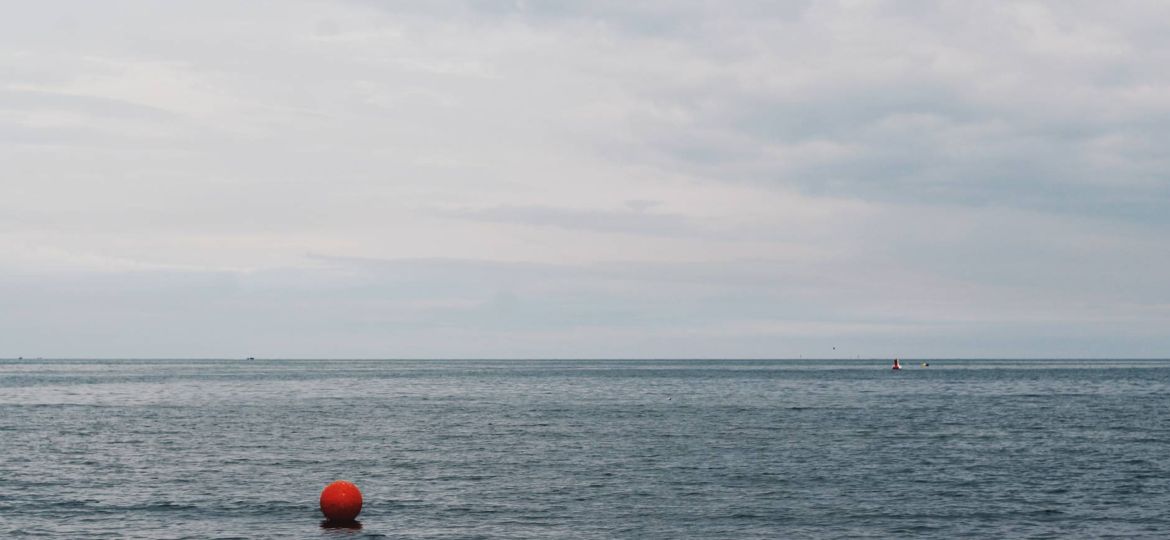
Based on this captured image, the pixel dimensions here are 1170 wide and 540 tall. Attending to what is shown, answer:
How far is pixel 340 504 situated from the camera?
3903cm

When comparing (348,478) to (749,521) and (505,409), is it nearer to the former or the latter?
(749,521)

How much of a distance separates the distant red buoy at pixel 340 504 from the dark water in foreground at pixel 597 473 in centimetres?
71

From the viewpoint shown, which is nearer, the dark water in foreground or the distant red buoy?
the distant red buoy

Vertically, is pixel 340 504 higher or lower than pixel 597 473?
higher

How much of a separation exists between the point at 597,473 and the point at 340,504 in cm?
1761

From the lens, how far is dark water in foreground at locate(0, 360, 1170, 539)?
3972cm

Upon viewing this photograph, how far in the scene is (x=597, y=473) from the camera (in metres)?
53.9

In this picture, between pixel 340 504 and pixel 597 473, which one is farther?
pixel 597 473

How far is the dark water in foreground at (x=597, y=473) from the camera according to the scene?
39.7 m

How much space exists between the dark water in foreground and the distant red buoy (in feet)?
2.33

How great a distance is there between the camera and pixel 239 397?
139 meters

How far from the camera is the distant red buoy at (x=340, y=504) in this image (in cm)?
3906

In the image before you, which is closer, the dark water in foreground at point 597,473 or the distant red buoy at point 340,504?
the distant red buoy at point 340,504

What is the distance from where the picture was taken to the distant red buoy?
39.1 metres
